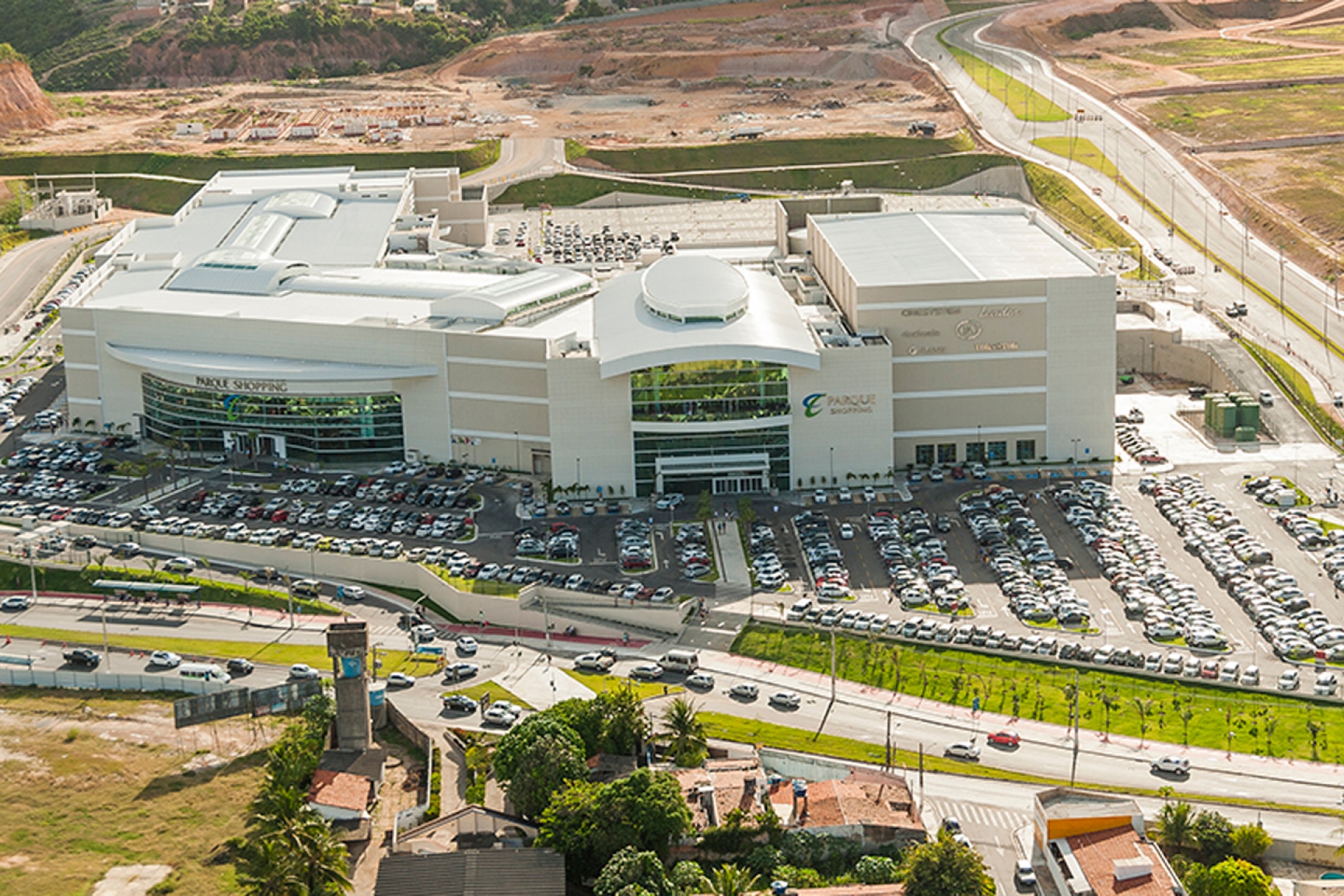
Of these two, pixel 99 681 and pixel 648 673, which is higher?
pixel 99 681

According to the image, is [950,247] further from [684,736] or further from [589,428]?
[684,736]

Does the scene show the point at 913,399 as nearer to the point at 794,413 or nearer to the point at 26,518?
the point at 794,413

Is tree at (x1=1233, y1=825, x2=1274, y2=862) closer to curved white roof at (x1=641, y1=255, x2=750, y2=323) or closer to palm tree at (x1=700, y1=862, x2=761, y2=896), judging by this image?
palm tree at (x1=700, y1=862, x2=761, y2=896)

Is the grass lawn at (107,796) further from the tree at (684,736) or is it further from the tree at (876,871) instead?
the tree at (876,871)

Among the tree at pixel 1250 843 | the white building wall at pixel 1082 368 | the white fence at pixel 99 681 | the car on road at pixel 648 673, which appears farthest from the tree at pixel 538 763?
the white building wall at pixel 1082 368

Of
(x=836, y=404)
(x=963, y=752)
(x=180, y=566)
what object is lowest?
(x=963, y=752)

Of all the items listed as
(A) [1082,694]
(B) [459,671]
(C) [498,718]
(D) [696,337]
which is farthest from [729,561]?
(A) [1082,694]

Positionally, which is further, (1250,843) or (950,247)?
(950,247)

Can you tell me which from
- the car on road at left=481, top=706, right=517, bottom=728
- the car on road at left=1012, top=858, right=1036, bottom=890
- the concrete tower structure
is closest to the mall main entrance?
the car on road at left=481, top=706, right=517, bottom=728
